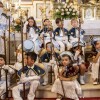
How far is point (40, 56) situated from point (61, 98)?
1000 mm

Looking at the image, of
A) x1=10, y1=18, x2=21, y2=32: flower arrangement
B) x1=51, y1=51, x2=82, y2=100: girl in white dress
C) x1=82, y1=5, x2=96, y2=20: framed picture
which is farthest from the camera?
x1=82, y1=5, x2=96, y2=20: framed picture

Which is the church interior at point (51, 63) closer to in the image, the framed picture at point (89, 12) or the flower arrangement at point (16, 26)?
the flower arrangement at point (16, 26)

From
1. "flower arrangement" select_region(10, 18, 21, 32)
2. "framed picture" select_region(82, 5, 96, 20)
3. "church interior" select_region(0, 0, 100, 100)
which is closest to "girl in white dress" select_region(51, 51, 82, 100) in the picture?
"church interior" select_region(0, 0, 100, 100)

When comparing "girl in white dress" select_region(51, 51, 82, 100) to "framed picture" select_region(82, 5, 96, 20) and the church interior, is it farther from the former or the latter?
"framed picture" select_region(82, 5, 96, 20)

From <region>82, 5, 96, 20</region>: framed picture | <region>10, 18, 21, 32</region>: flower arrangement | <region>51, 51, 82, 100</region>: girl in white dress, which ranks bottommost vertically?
<region>51, 51, 82, 100</region>: girl in white dress

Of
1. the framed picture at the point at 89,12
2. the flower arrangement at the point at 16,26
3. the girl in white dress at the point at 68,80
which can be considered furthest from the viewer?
the framed picture at the point at 89,12

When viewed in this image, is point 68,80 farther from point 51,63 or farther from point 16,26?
point 16,26

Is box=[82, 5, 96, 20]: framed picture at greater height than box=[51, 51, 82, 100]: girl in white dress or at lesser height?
greater

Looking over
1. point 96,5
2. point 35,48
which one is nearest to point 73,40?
point 35,48

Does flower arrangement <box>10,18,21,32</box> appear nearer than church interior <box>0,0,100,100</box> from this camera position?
No

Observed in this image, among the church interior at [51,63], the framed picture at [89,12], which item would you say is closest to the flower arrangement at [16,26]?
the church interior at [51,63]

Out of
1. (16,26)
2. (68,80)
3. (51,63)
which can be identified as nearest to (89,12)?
(16,26)

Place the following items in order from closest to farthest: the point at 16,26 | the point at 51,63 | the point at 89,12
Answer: the point at 51,63
the point at 16,26
the point at 89,12

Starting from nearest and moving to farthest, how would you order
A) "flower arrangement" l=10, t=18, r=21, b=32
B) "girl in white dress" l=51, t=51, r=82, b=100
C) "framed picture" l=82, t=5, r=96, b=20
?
"girl in white dress" l=51, t=51, r=82, b=100, "flower arrangement" l=10, t=18, r=21, b=32, "framed picture" l=82, t=5, r=96, b=20
